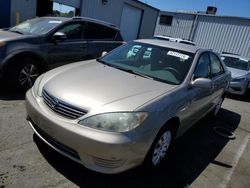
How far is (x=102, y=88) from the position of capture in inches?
121

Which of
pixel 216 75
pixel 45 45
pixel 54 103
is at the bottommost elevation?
pixel 54 103

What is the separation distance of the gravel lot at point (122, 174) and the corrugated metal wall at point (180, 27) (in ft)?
61.6

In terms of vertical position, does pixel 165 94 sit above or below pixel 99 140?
above

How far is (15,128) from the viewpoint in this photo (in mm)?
3756

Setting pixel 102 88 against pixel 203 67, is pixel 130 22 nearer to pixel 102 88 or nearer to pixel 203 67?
pixel 203 67

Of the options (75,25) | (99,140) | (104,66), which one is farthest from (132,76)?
(75,25)

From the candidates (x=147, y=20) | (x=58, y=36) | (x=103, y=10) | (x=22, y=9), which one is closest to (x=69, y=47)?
(x=58, y=36)

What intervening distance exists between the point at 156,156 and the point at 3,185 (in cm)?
171

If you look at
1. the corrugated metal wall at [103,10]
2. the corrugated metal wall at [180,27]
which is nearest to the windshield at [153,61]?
the corrugated metal wall at [103,10]

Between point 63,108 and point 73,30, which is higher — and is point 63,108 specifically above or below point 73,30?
below

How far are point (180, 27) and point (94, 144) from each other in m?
22.1

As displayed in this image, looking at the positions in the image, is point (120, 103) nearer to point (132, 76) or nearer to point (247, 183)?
point (132, 76)

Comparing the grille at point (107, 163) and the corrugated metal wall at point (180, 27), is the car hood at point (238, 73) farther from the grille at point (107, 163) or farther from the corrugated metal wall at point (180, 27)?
the corrugated metal wall at point (180, 27)

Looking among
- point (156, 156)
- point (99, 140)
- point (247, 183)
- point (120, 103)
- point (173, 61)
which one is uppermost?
point (173, 61)
